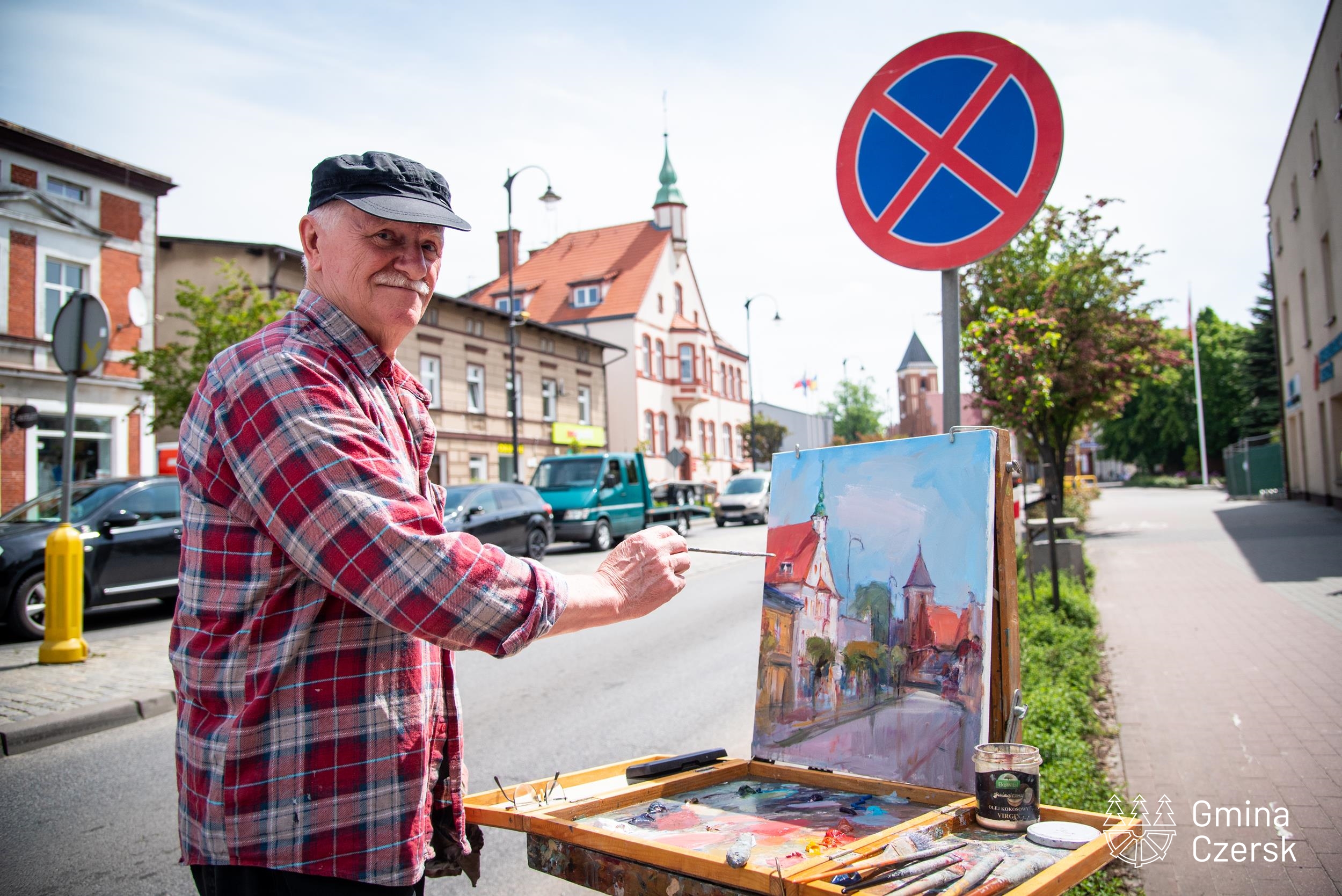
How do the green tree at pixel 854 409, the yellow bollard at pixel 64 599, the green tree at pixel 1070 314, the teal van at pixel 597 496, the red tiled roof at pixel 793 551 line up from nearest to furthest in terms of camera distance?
the red tiled roof at pixel 793 551, the yellow bollard at pixel 64 599, the green tree at pixel 1070 314, the teal van at pixel 597 496, the green tree at pixel 854 409

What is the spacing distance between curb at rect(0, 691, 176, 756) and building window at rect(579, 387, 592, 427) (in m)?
34.2

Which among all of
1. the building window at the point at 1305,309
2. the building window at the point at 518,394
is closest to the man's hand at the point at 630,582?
the building window at the point at 1305,309

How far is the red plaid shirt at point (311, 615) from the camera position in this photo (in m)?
1.50

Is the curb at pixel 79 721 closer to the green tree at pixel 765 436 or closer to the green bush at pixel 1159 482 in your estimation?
the green tree at pixel 765 436

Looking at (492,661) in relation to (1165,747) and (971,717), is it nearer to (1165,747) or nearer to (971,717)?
(1165,747)

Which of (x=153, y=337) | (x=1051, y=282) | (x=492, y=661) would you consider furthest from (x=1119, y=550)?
(x=153, y=337)

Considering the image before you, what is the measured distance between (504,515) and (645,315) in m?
31.2

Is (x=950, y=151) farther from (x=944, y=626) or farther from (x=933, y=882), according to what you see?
(x=933, y=882)

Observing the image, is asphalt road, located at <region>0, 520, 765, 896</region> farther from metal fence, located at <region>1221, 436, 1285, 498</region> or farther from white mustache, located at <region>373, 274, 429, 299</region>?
metal fence, located at <region>1221, 436, 1285, 498</region>

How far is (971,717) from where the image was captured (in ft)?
7.42

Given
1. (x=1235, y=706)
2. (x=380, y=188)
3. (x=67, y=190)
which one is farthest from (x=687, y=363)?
(x=380, y=188)

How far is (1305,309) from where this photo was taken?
21.9m

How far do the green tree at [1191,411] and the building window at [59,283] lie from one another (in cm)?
6051

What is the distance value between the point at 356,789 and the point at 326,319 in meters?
0.86
